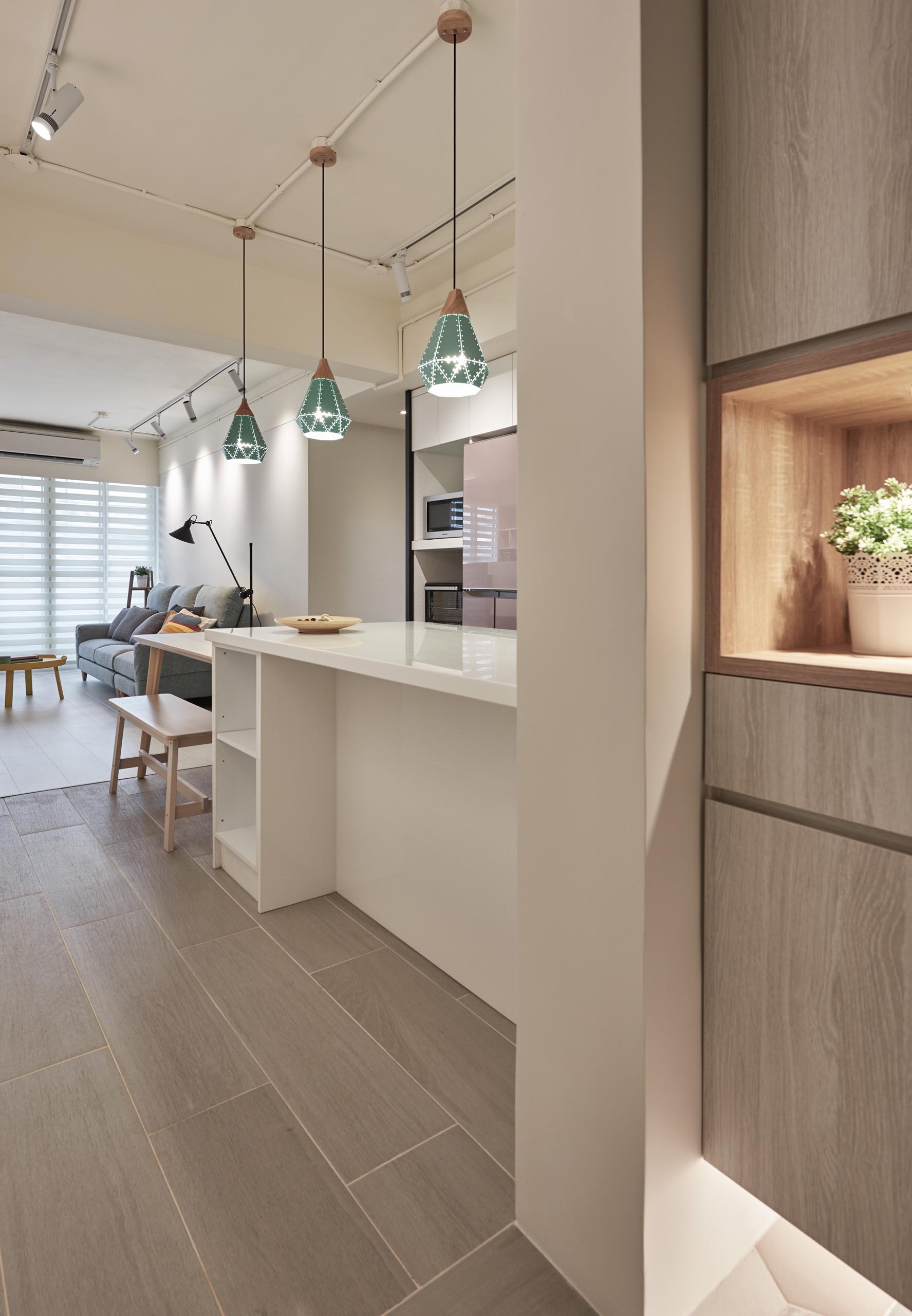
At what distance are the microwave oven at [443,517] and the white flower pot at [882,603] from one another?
376cm

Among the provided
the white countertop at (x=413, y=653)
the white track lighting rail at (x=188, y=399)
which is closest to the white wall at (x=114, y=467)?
the white track lighting rail at (x=188, y=399)

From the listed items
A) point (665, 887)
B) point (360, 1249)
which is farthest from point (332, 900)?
point (665, 887)

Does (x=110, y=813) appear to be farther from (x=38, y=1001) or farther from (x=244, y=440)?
(x=244, y=440)

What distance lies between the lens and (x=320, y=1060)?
167 centimetres

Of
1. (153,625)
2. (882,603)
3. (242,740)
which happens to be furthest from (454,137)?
(153,625)

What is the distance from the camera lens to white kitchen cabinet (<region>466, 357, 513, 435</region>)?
13.4 ft

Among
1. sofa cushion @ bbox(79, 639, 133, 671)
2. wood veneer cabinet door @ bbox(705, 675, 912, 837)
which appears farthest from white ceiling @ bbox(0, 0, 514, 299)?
sofa cushion @ bbox(79, 639, 133, 671)

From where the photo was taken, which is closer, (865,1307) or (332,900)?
(865,1307)

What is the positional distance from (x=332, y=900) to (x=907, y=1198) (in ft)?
6.28

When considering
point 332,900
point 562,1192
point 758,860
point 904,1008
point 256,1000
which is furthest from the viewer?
point 332,900

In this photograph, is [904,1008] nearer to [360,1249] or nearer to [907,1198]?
[907,1198]

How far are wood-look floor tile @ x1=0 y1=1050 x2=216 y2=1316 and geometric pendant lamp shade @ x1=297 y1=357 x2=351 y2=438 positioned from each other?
224cm

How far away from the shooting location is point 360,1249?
1202mm

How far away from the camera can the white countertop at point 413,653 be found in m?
1.44
